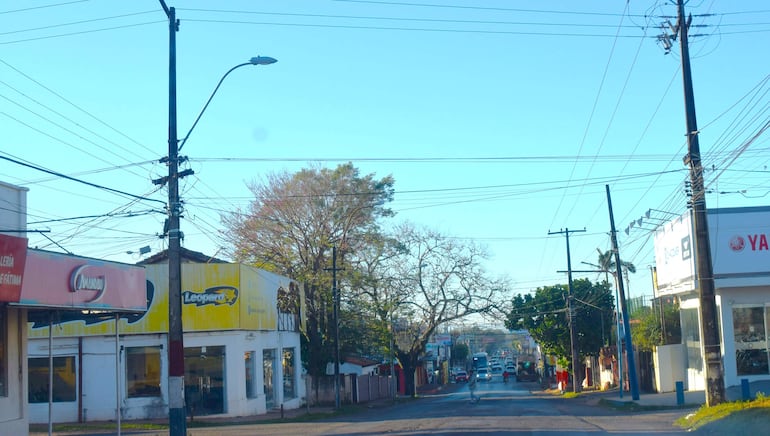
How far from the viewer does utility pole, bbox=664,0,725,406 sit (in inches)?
861

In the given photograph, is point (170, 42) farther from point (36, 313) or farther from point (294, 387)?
point (294, 387)

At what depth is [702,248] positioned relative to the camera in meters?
22.3

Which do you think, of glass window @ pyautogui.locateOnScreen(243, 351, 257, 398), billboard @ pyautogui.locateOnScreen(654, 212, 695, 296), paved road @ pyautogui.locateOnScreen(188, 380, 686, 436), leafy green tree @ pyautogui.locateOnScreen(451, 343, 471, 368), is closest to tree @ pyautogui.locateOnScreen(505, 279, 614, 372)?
billboard @ pyautogui.locateOnScreen(654, 212, 695, 296)

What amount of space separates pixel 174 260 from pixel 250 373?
19095mm

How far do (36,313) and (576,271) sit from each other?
118 feet

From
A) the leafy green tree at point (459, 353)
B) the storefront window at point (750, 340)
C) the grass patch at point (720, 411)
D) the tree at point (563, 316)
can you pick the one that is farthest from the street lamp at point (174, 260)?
the leafy green tree at point (459, 353)

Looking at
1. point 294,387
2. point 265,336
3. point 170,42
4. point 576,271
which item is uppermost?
point 170,42

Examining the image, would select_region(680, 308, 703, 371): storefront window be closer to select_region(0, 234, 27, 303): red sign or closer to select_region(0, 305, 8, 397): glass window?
select_region(0, 305, 8, 397): glass window

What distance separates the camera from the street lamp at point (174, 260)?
59.8 feet

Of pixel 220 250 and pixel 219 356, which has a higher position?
pixel 220 250

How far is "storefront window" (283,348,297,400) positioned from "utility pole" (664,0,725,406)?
25.5 m

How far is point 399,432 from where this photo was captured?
22281 mm

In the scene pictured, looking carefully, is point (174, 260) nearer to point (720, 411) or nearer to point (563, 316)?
point (720, 411)

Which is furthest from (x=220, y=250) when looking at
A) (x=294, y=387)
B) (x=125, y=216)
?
(x=125, y=216)
